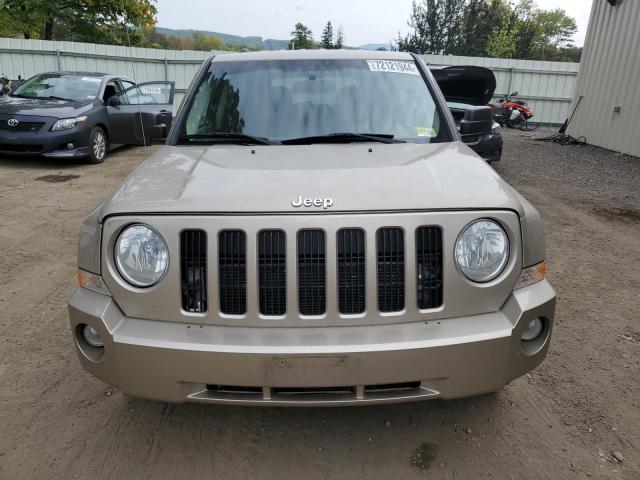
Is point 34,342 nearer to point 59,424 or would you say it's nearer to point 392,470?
point 59,424

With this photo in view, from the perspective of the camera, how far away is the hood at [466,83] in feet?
24.4

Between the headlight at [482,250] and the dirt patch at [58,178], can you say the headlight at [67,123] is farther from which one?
the headlight at [482,250]

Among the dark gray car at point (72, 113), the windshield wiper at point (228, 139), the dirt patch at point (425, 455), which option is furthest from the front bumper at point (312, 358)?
the dark gray car at point (72, 113)

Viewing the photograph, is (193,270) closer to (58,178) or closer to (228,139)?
(228,139)

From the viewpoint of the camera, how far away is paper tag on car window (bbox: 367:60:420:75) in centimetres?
342

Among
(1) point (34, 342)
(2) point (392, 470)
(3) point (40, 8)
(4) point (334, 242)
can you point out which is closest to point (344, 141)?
(4) point (334, 242)

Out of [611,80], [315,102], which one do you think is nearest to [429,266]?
[315,102]

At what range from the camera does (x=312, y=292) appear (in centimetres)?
204

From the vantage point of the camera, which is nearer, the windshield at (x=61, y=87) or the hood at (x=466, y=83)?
the hood at (x=466, y=83)

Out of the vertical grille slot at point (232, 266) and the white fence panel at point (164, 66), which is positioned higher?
the white fence panel at point (164, 66)

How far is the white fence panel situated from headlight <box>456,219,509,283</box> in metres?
14.4

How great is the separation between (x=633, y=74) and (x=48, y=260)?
11.7 meters

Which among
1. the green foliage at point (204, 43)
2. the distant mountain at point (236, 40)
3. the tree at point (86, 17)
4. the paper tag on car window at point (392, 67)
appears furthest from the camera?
the green foliage at point (204, 43)

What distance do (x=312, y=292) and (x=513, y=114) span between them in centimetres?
1844
